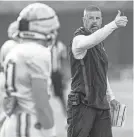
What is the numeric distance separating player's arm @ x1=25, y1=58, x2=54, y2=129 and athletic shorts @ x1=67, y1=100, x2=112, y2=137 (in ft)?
4.47

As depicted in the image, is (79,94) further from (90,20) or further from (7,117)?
(7,117)

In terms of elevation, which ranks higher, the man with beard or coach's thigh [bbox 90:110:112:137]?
the man with beard

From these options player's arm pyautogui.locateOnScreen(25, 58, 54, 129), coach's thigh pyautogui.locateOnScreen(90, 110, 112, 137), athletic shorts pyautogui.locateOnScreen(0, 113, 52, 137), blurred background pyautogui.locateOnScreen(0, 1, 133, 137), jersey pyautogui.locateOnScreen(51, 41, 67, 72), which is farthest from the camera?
blurred background pyautogui.locateOnScreen(0, 1, 133, 137)

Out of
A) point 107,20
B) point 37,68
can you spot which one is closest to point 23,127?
point 37,68

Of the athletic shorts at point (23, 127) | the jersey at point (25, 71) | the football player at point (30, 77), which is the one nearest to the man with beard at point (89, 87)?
the football player at point (30, 77)

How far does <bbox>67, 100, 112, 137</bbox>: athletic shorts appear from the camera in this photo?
21.7 ft

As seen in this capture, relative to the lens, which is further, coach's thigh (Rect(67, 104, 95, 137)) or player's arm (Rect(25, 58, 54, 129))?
coach's thigh (Rect(67, 104, 95, 137))

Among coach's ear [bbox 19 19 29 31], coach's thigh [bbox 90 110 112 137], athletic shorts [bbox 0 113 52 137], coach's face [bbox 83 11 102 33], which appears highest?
coach's face [bbox 83 11 102 33]

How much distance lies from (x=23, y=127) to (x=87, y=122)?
53.5 inches

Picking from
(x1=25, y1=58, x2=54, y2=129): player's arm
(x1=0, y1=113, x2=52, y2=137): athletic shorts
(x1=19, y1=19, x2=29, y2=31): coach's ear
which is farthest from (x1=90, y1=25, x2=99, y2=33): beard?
(x1=0, y1=113, x2=52, y2=137): athletic shorts

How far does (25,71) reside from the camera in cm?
525

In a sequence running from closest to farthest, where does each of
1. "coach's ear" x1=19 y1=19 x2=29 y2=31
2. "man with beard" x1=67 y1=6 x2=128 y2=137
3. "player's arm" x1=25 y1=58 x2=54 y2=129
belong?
"player's arm" x1=25 y1=58 x2=54 y2=129, "coach's ear" x1=19 y1=19 x2=29 y2=31, "man with beard" x1=67 y1=6 x2=128 y2=137

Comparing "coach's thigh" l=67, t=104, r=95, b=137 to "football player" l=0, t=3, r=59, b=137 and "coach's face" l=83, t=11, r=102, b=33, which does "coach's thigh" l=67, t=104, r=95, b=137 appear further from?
"football player" l=0, t=3, r=59, b=137

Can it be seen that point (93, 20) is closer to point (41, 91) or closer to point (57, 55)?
point (41, 91)
